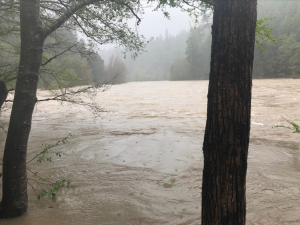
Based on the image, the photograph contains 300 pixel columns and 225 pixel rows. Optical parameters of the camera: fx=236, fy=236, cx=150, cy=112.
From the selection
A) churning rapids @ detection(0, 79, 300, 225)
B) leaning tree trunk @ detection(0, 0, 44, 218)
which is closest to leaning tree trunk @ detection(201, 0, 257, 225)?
churning rapids @ detection(0, 79, 300, 225)

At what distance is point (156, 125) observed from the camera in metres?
10.4

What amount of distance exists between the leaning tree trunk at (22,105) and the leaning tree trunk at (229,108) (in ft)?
8.02

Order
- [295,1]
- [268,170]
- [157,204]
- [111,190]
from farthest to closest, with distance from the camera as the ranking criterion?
[295,1] → [268,170] → [111,190] → [157,204]

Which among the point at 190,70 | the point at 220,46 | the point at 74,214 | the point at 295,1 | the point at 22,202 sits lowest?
the point at 74,214

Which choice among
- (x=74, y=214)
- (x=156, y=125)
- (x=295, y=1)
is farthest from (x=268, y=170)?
(x=295, y=1)

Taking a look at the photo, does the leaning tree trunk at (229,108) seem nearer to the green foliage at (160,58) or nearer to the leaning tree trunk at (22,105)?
the leaning tree trunk at (22,105)

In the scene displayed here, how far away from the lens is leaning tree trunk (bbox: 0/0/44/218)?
10.2 ft

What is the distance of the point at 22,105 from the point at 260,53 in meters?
60.4

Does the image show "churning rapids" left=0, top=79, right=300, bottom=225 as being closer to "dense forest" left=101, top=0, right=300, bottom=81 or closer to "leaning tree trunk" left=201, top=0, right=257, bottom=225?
"leaning tree trunk" left=201, top=0, right=257, bottom=225

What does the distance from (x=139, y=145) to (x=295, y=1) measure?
58845 mm

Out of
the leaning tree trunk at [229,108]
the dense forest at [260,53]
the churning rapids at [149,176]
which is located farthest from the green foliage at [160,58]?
the leaning tree trunk at [229,108]

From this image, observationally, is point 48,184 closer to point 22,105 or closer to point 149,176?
point 22,105

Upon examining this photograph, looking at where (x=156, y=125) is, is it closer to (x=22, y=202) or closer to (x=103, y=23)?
(x=103, y=23)

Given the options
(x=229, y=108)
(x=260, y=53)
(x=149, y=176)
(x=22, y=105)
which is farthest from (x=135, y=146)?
(x=260, y=53)
